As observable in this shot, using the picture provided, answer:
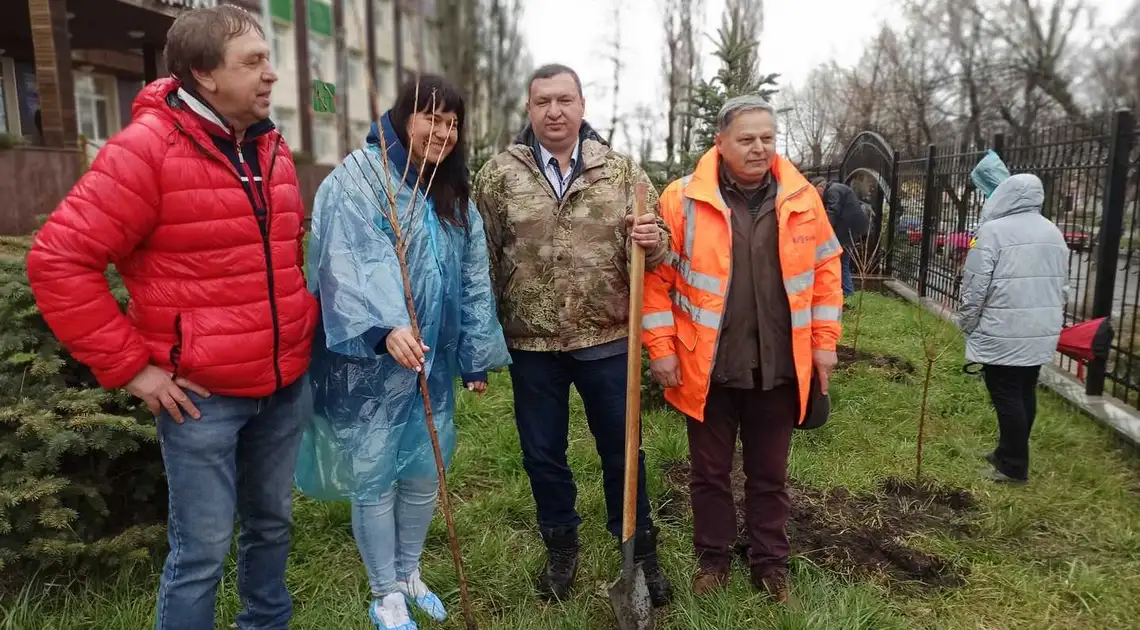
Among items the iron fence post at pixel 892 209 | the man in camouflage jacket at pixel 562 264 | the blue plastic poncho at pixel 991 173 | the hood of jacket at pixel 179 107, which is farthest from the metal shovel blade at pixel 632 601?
the iron fence post at pixel 892 209

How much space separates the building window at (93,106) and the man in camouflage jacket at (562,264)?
15932mm

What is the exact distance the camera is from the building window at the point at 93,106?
15.2 meters

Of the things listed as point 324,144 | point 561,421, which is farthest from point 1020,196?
point 324,144

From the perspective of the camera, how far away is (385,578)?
2.51m

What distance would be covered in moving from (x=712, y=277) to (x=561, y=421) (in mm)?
780

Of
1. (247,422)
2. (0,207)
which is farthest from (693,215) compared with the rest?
(0,207)

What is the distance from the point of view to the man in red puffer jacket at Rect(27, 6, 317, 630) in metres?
1.70

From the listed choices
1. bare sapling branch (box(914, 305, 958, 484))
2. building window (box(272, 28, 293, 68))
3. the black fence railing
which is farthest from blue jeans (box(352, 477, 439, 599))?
building window (box(272, 28, 293, 68))

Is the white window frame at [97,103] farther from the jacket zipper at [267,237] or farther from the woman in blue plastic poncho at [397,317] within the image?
the jacket zipper at [267,237]

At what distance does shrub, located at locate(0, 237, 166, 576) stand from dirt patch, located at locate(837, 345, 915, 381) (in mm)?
4917

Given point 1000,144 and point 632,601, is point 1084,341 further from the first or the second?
point 632,601

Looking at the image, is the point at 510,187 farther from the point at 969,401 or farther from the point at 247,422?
the point at 969,401

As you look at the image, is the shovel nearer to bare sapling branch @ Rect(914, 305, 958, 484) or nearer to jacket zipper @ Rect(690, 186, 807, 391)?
jacket zipper @ Rect(690, 186, 807, 391)

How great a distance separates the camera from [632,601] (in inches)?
95.2
